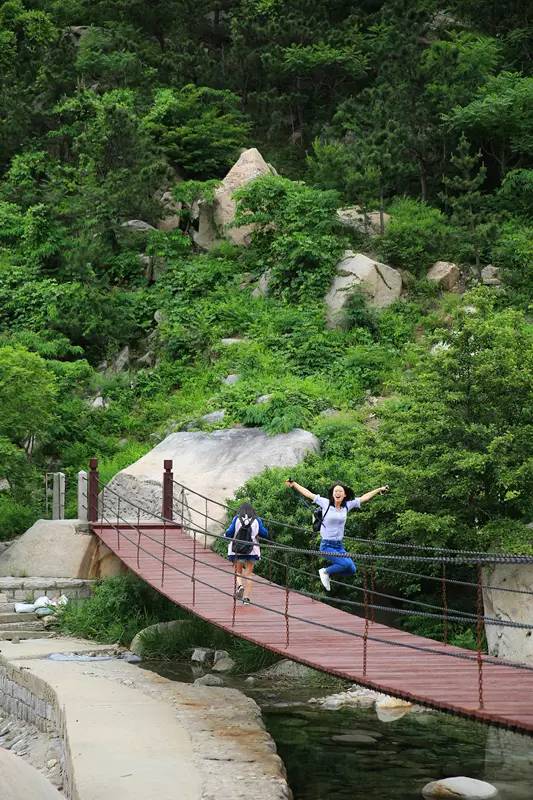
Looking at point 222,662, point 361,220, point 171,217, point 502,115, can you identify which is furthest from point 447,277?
point 222,662

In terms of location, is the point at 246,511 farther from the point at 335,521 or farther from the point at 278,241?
the point at 278,241

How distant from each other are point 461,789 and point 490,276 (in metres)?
16.4

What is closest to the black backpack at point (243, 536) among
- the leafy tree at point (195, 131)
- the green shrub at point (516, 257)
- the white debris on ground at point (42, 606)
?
the white debris on ground at point (42, 606)

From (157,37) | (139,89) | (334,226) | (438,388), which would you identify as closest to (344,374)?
(334,226)

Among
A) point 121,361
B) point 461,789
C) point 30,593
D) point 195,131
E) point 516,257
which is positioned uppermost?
point 195,131

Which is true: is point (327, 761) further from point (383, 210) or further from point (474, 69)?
point (474, 69)

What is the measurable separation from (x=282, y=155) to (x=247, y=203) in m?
6.68

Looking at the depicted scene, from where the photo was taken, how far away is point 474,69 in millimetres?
26766

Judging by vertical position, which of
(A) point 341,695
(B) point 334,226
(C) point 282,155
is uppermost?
(C) point 282,155

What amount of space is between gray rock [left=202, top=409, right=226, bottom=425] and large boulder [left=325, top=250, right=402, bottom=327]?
4.71 metres

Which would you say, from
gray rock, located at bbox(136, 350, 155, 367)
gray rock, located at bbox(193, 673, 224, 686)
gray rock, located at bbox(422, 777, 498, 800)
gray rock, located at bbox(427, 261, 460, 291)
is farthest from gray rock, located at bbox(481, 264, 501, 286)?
gray rock, located at bbox(422, 777, 498, 800)

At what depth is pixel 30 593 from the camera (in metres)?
15.9

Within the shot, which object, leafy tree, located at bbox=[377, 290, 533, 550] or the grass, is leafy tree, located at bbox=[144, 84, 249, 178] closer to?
the grass

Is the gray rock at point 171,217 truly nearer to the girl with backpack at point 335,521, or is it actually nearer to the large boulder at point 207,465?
the large boulder at point 207,465
